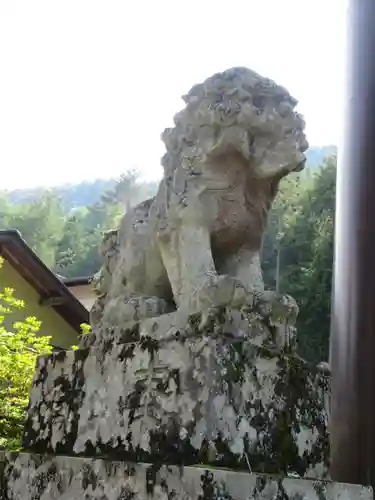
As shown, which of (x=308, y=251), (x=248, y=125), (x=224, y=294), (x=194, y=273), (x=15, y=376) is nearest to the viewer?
(x=224, y=294)

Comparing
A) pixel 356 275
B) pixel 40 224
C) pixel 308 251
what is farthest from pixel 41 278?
pixel 40 224

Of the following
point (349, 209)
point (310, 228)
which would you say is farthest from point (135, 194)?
point (349, 209)

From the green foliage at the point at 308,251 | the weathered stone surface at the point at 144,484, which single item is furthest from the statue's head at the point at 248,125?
the green foliage at the point at 308,251

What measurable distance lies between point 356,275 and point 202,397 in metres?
1.33

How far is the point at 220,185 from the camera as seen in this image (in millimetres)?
2502

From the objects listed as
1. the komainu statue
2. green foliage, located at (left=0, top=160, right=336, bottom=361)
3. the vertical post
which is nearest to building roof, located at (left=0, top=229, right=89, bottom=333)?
green foliage, located at (left=0, top=160, right=336, bottom=361)

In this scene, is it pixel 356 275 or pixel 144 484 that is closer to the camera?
pixel 144 484

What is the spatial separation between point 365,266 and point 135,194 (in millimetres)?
40915

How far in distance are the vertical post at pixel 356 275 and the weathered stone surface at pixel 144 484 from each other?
933mm

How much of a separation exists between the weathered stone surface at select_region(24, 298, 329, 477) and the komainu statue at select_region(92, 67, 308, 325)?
280 millimetres

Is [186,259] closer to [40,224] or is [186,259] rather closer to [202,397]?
[202,397]

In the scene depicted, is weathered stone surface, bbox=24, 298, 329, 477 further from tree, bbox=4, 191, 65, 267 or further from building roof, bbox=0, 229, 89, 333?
tree, bbox=4, 191, 65, 267

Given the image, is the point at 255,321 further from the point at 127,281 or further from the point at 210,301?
the point at 127,281

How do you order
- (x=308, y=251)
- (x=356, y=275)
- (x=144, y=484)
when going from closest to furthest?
(x=144, y=484)
(x=356, y=275)
(x=308, y=251)
